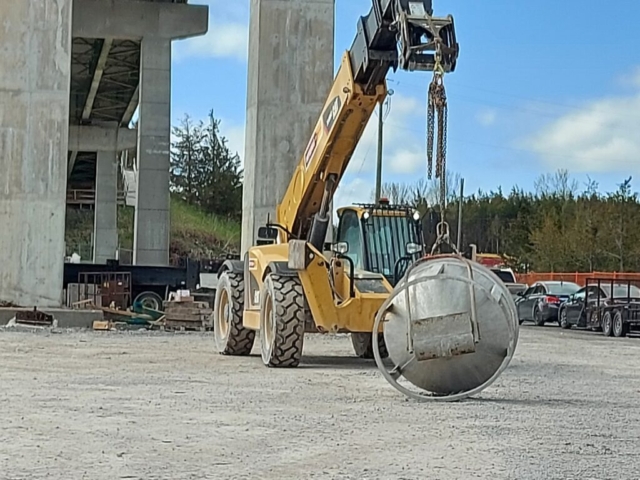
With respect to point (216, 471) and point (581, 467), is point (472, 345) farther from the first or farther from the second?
point (216, 471)

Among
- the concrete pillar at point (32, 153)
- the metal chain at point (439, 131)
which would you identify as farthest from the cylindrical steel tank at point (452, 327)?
the concrete pillar at point (32, 153)

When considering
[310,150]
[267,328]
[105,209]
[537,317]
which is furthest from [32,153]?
[105,209]

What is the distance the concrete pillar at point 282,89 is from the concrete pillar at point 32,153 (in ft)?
14.0

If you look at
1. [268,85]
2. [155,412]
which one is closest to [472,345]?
[155,412]

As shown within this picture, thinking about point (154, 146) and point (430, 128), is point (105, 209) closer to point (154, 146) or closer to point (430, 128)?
point (154, 146)

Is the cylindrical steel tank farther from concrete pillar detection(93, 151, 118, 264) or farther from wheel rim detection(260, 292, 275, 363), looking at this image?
concrete pillar detection(93, 151, 118, 264)

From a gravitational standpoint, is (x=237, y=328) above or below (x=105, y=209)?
below

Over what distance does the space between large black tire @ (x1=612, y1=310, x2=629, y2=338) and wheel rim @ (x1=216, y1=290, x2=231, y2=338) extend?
13.4 meters

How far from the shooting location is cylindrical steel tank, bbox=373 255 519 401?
10.1 meters

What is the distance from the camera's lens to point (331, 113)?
14266 mm

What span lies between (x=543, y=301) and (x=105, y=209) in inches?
1259

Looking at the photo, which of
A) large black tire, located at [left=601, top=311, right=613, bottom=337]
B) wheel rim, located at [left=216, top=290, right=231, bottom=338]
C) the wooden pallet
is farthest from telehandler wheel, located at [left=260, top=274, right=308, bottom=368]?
large black tire, located at [left=601, top=311, right=613, bottom=337]

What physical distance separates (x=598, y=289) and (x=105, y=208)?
3649 cm

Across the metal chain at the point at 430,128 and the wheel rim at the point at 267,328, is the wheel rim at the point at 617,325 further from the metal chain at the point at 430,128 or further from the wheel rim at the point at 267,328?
the metal chain at the point at 430,128
